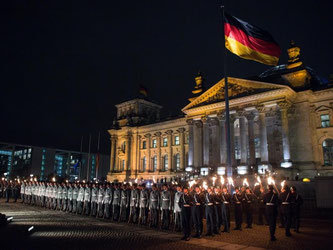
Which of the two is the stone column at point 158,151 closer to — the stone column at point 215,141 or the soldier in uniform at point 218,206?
the stone column at point 215,141

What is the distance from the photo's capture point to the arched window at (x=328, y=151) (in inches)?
1449

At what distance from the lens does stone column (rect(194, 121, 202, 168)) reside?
4750 cm

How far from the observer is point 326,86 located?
125 ft

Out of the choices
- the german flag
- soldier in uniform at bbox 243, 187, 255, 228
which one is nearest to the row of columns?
the german flag

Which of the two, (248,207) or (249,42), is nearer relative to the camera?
(248,207)

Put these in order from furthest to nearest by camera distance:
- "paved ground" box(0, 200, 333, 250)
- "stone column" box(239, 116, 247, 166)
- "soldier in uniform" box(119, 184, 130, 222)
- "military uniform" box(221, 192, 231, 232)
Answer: "stone column" box(239, 116, 247, 166) → "soldier in uniform" box(119, 184, 130, 222) → "military uniform" box(221, 192, 231, 232) → "paved ground" box(0, 200, 333, 250)

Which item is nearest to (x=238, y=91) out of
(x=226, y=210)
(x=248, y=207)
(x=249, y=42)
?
(x=249, y=42)

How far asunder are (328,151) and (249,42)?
2565 cm

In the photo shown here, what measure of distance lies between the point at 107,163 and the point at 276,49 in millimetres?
114883

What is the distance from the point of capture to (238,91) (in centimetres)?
4234

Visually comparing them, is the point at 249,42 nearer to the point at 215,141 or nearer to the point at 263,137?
the point at 263,137

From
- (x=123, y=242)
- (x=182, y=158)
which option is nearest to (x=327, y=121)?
(x=182, y=158)

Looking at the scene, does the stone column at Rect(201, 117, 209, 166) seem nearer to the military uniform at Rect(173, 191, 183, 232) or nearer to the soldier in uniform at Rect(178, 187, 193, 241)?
the military uniform at Rect(173, 191, 183, 232)

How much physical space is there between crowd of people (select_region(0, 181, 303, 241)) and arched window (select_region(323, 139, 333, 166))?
22142 millimetres
